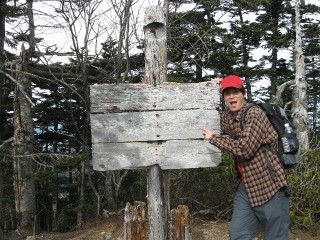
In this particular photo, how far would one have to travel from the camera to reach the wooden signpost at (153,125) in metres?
3.20

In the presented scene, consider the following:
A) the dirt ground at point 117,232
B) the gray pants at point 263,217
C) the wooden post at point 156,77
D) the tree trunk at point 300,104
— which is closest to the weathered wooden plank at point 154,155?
the wooden post at point 156,77

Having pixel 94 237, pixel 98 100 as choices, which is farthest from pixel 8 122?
pixel 98 100

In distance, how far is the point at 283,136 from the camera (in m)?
3.02

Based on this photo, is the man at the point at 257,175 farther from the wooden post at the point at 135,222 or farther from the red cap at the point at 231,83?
the wooden post at the point at 135,222

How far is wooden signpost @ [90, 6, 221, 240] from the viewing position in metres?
3.20

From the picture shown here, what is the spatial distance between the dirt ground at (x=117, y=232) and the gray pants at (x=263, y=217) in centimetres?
418

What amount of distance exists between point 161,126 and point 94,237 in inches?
223

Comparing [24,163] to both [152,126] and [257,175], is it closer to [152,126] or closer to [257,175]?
[152,126]

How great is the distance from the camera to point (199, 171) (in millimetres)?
8719

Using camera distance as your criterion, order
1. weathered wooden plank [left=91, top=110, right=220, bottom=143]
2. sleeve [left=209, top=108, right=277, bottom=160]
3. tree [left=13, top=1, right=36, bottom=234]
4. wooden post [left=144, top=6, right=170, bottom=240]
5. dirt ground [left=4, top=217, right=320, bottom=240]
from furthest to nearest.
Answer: tree [left=13, top=1, right=36, bottom=234]
dirt ground [left=4, top=217, right=320, bottom=240]
wooden post [left=144, top=6, right=170, bottom=240]
weathered wooden plank [left=91, top=110, right=220, bottom=143]
sleeve [left=209, top=108, right=277, bottom=160]

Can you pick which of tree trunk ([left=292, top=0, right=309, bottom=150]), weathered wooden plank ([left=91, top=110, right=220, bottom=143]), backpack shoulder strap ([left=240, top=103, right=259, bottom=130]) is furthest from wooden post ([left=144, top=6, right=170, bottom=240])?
tree trunk ([left=292, top=0, right=309, bottom=150])

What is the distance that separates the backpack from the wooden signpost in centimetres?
36

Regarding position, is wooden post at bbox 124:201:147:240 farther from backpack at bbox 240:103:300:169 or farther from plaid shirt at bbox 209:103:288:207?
backpack at bbox 240:103:300:169

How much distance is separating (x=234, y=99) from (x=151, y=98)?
0.68 meters
